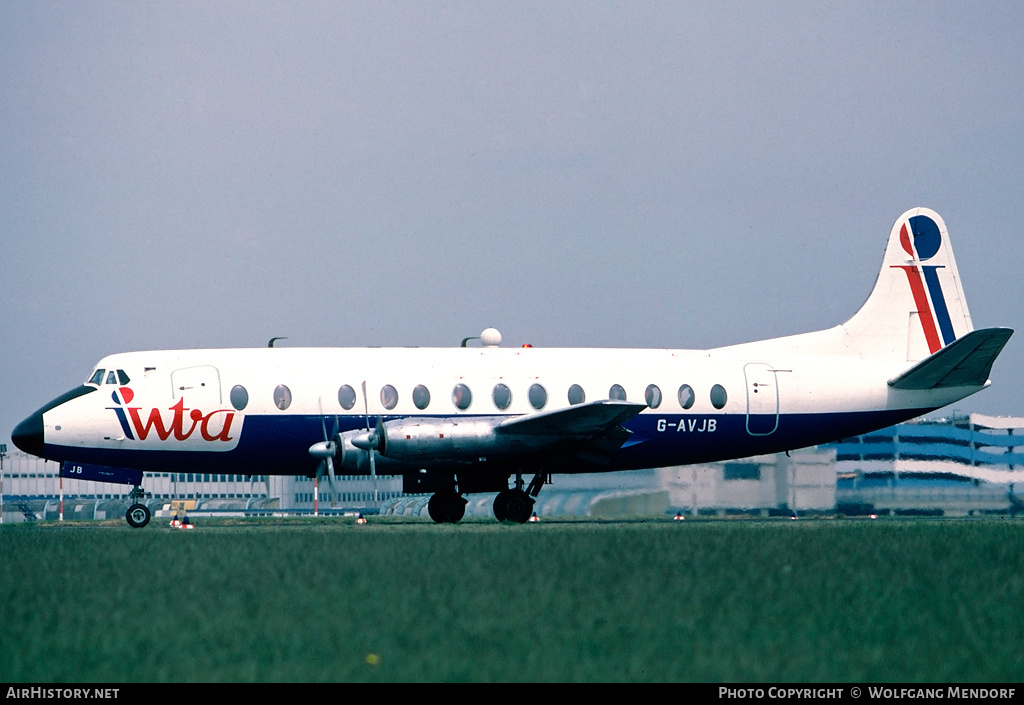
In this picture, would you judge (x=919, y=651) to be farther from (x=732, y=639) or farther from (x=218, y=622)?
(x=218, y=622)

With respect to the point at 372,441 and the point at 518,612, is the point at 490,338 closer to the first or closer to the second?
the point at 372,441

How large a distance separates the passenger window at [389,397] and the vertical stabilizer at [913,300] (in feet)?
42.5

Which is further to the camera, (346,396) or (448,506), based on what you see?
(448,506)

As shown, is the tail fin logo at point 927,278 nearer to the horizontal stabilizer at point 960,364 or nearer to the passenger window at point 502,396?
the horizontal stabilizer at point 960,364

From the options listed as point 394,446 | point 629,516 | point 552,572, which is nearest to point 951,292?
point 629,516

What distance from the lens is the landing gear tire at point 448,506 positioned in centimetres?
3091

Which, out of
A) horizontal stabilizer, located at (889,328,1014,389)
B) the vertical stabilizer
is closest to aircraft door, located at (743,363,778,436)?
horizontal stabilizer, located at (889,328,1014,389)

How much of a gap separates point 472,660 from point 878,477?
2848 cm

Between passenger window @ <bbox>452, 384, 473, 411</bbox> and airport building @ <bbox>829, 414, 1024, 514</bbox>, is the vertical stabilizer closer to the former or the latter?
airport building @ <bbox>829, 414, 1024, 514</bbox>

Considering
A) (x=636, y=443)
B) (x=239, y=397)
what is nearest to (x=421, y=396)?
(x=239, y=397)

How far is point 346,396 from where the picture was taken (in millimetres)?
29531

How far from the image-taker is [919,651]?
9789 mm

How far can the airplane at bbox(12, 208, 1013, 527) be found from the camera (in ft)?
94.5

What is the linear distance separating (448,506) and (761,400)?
27.9 feet
